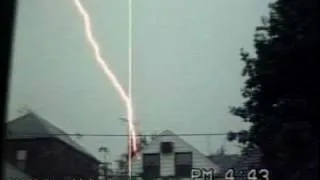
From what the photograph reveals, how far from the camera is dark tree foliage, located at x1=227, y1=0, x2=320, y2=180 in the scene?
9.09 ft

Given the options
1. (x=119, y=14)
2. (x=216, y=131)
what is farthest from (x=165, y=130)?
(x=119, y=14)

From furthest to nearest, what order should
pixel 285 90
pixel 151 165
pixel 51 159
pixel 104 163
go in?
1. pixel 51 159
2. pixel 104 163
3. pixel 151 165
4. pixel 285 90

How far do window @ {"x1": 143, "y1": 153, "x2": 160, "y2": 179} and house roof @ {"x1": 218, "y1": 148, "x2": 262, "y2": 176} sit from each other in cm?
29

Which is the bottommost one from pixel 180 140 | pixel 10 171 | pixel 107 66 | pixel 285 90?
pixel 10 171

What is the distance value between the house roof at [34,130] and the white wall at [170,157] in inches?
12.2

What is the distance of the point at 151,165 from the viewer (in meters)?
2.95

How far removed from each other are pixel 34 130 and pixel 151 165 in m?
0.66

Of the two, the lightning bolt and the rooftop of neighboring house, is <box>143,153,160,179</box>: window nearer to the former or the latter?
the lightning bolt

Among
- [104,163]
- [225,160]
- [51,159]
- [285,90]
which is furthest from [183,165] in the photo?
[51,159]

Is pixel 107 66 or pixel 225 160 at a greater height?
pixel 107 66

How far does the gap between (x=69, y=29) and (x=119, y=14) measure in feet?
0.87

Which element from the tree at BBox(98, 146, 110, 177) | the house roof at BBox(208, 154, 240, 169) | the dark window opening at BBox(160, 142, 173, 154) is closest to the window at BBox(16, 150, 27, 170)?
the tree at BBox(98, 146, 110, 177)

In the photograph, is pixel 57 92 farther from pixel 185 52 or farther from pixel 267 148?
pixel 267 148

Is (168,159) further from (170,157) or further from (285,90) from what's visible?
(285,90)
